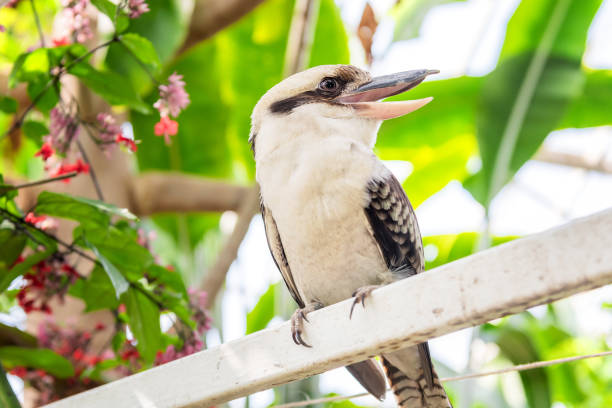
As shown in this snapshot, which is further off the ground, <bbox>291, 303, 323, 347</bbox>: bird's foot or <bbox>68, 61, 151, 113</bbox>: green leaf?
<bbox>68, 61, 151, 113</bbox>: green leaf

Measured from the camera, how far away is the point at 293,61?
7.21ft

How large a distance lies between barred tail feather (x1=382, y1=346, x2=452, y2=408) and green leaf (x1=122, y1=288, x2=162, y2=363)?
441 millimetres

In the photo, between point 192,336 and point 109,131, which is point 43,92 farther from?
point 192,336

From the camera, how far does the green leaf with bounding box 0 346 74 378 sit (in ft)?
4.25

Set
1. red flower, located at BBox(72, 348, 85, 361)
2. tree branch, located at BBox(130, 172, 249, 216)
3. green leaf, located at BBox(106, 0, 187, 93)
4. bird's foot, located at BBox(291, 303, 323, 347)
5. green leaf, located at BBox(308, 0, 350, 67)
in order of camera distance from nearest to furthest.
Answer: bird's foot, located at BBox(291, 303, 323, 347), red flower, located at BBox(72, 348, 85, 361), green leaf, located at BBox(106, 0, 187, 93), tree branch, located at BBox(130, 172, 249, 216), green leaf, located at BBox(308, 0, 350, 67)

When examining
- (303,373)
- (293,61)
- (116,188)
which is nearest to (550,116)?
(293,61)

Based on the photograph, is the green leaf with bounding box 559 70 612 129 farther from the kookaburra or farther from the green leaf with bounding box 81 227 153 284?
the green leaf with bounding box 81 227 153 284

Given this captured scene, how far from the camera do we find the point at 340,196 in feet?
3.75

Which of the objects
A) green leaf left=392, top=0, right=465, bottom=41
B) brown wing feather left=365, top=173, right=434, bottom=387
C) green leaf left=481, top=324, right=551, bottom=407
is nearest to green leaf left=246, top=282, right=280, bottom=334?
green leaf left=481, top=324, right=551, bottom=407

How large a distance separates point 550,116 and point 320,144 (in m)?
1.38

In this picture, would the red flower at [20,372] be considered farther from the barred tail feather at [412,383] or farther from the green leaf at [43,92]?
the barred tail feather at [412,383]

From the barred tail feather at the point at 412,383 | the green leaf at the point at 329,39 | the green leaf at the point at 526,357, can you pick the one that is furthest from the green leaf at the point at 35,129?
the green leaf at the point at 526,357

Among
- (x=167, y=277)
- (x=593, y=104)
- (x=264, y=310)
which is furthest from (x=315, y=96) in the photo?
(x=593, y=104)

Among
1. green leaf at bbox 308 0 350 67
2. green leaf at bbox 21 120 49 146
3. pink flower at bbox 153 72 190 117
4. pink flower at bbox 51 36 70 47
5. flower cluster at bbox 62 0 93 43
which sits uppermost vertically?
green leaf at bbox 308 0 350 67
